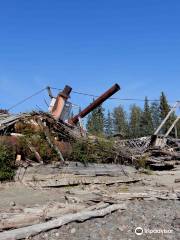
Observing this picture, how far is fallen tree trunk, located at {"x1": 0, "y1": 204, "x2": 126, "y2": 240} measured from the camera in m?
7.52

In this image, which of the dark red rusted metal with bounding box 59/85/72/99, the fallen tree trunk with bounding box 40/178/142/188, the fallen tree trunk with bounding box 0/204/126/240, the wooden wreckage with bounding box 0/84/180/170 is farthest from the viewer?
the dark red rusted metal with bounding box 59/85/72/99

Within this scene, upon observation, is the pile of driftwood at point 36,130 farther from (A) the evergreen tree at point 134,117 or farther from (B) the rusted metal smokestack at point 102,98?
(A) the evergreen tree at point 134,117

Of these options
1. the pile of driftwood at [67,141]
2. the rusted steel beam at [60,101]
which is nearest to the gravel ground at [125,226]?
the pile of driftwood at [67,141]

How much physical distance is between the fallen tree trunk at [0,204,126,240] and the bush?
590 centimetres

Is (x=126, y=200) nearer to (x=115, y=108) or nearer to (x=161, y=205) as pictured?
(x=161, y=205)

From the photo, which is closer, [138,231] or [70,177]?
[138,231]

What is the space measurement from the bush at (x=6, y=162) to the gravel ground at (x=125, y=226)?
19.1 ft

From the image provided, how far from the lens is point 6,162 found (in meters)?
15.5

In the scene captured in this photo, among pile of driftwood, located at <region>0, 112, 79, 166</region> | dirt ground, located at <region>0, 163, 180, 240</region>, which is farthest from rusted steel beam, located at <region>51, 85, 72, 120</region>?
dirt ground, located at <region>0, 163, 180, 240</region>

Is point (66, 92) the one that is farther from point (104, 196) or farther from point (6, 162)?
point (104, 196)

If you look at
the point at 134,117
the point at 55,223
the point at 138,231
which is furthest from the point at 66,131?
the point at 134,117

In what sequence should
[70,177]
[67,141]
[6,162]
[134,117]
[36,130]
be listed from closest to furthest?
1. [6,162]
2. [70,177]
3. [36,130]
4. [67,141]
5. [134,117]

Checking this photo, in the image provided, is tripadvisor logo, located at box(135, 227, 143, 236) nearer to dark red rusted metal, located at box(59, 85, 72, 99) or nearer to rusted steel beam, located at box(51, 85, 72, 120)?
rusted steel beam, located at box(51, 85, 72, 120)

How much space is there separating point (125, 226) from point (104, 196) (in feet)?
10.3
